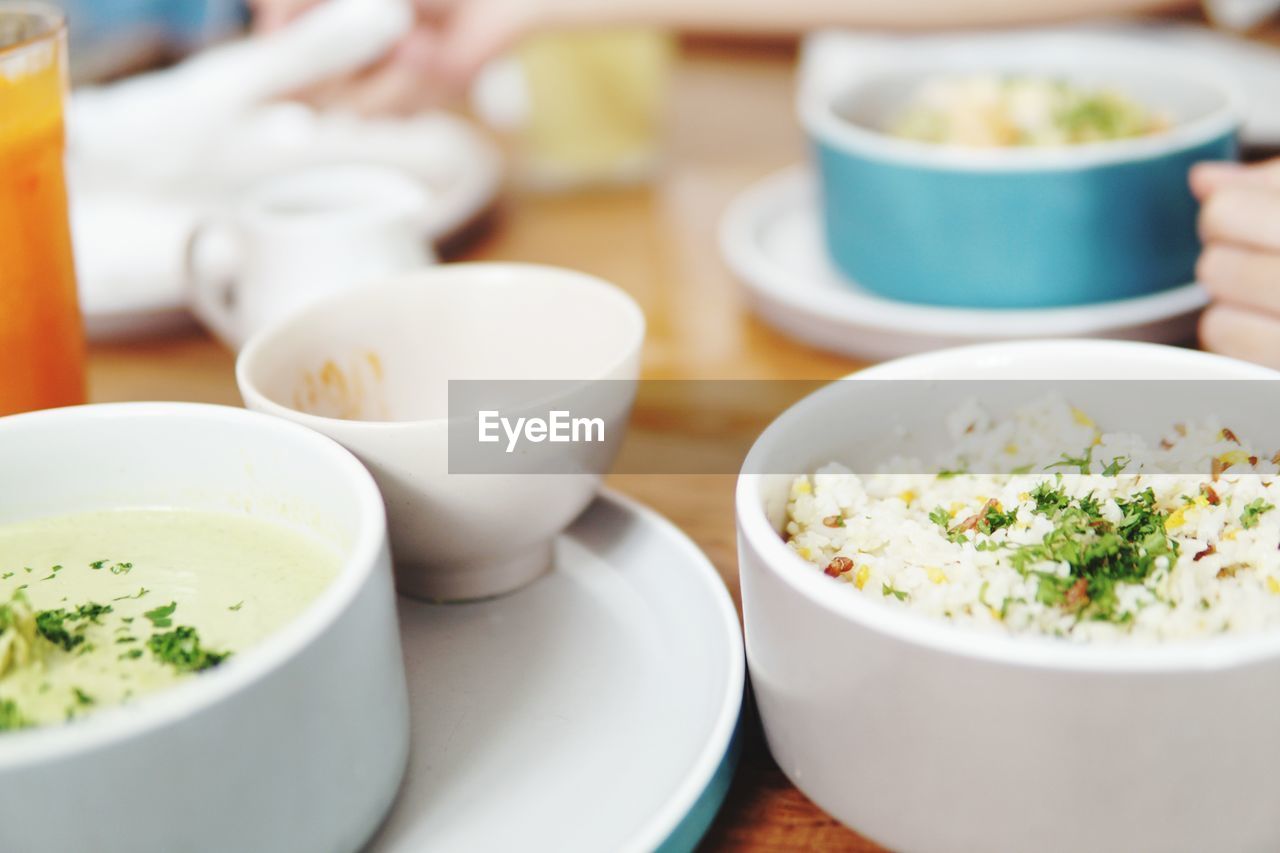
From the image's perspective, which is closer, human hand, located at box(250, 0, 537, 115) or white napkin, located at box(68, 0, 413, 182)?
white napkin, located at box(68, 0, 413, 182)

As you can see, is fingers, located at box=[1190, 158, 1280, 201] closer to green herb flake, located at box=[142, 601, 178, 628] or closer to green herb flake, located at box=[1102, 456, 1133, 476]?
green herb flake, located at box=[1102, 456, 1133, 476]

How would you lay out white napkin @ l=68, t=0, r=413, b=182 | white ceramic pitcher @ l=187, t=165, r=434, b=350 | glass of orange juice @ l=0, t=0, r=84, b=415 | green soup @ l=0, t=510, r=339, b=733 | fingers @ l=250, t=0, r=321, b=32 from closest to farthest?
green soup @ l=0, t=510, r=339, b=733, glass of orange juice @ l=0, t=0, r=84, b=415, white ceramic pitcher @ l=187, t=165, r=434, b=350, white napkin @ l=68, t=0, r=413, b=182, fingers @ l=250, t=0, r=321, b=32

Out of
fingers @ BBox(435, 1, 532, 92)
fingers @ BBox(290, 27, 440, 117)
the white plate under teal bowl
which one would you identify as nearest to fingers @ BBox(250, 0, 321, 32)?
fingers @ BBox(290, 27, 440, 117)

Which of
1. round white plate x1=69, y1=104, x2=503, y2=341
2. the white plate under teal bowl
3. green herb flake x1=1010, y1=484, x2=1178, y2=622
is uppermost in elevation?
green herb flake x1=1010, y1=484, x2=1178, y2=622

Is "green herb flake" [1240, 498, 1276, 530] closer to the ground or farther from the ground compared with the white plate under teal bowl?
farther from the ground

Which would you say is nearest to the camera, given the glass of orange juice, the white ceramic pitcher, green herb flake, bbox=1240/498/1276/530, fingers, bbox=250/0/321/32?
green herb flake, bbox=1240/498/1276/530

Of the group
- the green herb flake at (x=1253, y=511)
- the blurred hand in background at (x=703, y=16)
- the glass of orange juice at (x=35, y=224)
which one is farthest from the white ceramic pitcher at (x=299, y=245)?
the green herb flake at (x=1253, y=511)

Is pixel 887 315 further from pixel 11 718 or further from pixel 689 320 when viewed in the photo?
pixel 11 718
